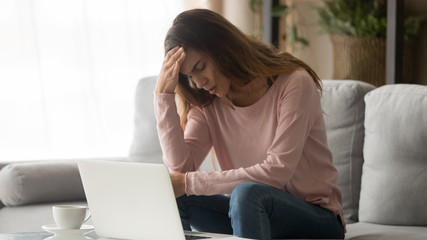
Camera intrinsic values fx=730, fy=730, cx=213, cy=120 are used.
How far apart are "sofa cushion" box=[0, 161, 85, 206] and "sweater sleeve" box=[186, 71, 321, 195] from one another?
746 millimetres

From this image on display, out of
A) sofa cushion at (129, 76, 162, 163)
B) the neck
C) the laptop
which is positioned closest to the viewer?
the laptop

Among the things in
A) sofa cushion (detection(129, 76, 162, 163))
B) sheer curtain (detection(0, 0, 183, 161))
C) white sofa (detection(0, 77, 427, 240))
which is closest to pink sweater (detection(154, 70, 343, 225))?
white sofa (detection(0, 77, 427, 240))

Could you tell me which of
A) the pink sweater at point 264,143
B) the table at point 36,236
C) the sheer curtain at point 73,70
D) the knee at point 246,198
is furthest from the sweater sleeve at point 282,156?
the sheer curtain at point 73,70

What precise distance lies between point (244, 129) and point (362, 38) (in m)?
1.40

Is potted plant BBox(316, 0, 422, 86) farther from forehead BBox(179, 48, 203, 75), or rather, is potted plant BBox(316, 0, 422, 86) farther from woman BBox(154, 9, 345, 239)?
forehead BBox(179, 48, 203, 75)

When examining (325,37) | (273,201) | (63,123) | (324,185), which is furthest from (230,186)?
(325,37)

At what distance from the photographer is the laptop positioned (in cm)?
145

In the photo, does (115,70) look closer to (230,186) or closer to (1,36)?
(1,36)

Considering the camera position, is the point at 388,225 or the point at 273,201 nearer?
the point at 273,201

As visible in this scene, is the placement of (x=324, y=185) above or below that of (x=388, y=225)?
above

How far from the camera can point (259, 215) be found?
1665 millimetres

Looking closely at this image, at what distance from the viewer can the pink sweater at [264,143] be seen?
5.99 feet

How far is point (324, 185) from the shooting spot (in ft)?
6.26

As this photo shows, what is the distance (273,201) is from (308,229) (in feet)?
0.55
